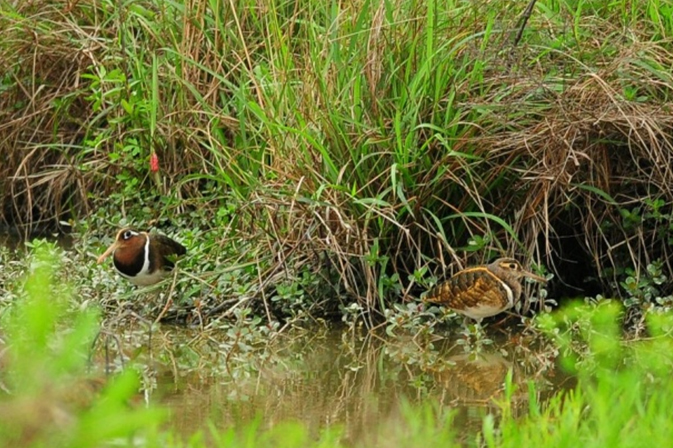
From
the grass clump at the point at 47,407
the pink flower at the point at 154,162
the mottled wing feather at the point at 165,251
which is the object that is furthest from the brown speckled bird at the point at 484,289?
the grass clump at the point at 47,407

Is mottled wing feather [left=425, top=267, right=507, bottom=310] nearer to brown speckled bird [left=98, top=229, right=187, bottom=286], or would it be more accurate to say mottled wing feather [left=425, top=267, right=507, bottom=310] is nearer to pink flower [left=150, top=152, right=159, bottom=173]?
brown speckled bird [left=98, top=229, right=187, bottom=286]

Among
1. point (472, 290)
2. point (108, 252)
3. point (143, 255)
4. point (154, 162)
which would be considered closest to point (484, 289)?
point (472, 290)

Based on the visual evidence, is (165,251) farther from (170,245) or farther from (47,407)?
(47,407)

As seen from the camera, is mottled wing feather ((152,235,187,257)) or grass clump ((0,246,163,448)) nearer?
grass clump ((0,246,163,448))

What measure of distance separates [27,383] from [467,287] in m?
3.94

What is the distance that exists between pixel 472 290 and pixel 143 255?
1.67m

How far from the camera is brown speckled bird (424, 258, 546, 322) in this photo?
621 centimetres

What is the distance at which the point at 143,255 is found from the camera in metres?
6.83

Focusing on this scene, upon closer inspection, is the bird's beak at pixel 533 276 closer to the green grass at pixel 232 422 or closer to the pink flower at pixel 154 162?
the green grass at pixel 232 422

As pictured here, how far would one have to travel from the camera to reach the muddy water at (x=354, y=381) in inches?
205

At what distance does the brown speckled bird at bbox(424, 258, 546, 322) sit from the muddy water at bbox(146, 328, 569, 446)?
177 mm

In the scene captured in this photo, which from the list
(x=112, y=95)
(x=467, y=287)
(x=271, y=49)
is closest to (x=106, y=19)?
(x=112, y=95)

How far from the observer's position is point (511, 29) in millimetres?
6797

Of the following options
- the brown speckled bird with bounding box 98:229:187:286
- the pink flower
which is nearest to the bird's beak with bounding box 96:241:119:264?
the brown speckled bird with bounding box 98:229:187:286
